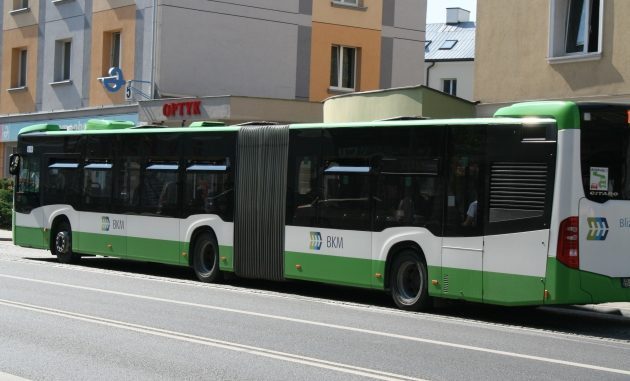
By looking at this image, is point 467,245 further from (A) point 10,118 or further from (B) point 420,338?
(A) point 10,118

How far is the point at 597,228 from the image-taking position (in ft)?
41.0

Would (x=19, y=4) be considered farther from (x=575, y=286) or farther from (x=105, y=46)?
(x=575, y=286)

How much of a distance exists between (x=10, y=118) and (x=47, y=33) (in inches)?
151

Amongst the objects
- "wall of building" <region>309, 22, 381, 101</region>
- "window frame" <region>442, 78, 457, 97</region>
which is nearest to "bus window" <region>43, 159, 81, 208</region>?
"wall of building" <region>309, 22, 381, 101</region>

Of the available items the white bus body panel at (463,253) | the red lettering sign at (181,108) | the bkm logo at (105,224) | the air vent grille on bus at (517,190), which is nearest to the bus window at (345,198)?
the white bus body panel at (463,253)

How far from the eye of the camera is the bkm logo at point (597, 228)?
1242cm

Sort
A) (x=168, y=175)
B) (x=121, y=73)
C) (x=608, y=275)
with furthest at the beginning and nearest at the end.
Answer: (x=121, y=73), (x=168, y=175), (x=608, y=275)

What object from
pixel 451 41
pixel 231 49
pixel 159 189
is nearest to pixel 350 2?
pixel 231 49

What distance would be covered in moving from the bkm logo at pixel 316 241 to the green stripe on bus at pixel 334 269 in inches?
4.9

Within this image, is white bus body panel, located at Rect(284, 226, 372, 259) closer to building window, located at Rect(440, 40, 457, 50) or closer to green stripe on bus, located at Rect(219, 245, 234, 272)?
green stripe on bus, located at Rect(219, 245, 234, 272)

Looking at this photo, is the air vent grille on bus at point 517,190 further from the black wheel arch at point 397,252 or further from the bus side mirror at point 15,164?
the bus side mirror at point 15,164

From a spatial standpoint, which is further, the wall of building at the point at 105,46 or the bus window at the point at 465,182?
the wall of building at the point at 105,46

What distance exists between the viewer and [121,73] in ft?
104

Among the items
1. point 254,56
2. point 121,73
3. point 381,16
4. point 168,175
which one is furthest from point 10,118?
point 168,175
